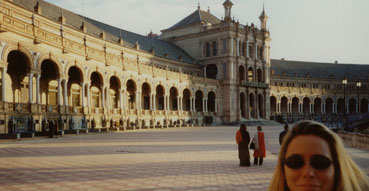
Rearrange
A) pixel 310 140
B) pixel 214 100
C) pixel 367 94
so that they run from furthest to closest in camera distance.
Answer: pixel 367 94 → pixel 214 100 → pixel 310 140

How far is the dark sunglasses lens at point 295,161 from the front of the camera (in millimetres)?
1706

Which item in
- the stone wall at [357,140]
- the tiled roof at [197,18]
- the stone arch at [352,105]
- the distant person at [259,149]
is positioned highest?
the tiled roof at [197,18]

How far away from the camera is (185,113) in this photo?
56.7 meters

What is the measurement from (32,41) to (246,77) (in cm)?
5069

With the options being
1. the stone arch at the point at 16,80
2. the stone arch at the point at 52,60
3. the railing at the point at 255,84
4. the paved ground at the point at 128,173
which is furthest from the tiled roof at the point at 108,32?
the paved ground at the point at 128,173

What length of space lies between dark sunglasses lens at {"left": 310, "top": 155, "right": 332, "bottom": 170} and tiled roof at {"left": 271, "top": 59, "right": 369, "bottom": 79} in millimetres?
95499

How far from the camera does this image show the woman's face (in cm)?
169

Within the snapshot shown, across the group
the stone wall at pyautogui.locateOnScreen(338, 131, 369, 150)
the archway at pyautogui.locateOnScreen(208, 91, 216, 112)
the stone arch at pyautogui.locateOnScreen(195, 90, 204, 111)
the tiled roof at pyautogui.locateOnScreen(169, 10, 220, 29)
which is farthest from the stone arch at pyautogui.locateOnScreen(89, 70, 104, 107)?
the tiled roof at pyautogui.locateOnScreen(169, 10, 220, 29)

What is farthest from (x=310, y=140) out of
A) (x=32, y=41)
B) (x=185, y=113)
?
(x=185, y=113)

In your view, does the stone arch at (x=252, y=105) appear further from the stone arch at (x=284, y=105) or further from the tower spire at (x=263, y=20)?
the stone arch at (x=284, y=105)

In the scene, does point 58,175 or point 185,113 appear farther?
point 185,113

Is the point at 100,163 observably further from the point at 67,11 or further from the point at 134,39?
the point at 134,39

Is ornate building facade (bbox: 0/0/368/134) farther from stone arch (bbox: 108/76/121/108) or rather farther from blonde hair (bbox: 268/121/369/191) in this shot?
blonde hair (bbox: 268/121/369/191)

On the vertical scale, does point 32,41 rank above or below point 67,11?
below
